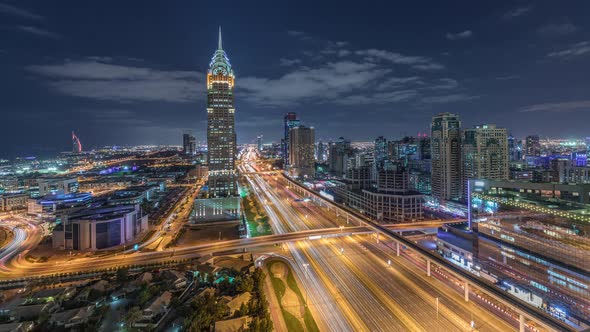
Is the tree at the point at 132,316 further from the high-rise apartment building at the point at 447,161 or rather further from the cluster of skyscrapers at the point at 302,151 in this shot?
the cluster of skyscrapers at the point at 302,151

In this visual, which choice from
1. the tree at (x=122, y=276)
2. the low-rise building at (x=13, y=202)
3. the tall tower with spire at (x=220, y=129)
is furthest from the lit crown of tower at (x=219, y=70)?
the low-rise building at (x=13, y=202)

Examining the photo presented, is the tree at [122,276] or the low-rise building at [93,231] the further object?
the low-rise building at [93,231]

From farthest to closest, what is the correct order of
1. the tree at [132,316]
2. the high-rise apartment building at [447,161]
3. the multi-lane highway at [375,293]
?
the high-rise apartment building at [447,161]
the tree at [132,316]
the multi-lane highway at [375,293]

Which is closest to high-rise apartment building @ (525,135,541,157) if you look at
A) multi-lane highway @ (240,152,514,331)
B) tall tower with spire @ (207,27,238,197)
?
multi-lane highway @ (240,152,514,331)

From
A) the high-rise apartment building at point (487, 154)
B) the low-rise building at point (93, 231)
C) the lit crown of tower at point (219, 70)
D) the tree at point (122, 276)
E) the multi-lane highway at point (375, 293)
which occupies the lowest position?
the multi-lane highway at point (375, 293)

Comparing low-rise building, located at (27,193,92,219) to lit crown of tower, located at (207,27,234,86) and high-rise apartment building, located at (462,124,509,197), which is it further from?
high-rise apartment building, located at (462,124,509,197)

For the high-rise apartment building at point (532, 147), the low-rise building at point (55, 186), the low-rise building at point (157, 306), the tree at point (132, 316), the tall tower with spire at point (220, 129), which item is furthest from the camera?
the high-rise apartment building at point (532, 147)
